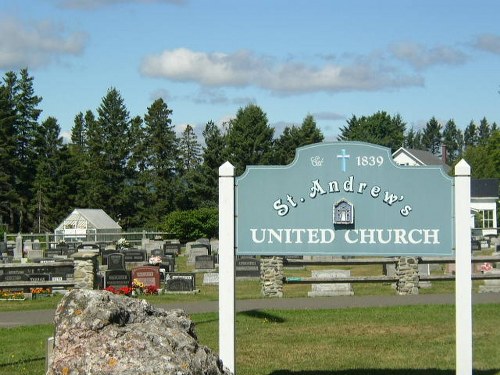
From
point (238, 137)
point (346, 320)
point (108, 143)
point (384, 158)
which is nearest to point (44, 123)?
point (108, 143)

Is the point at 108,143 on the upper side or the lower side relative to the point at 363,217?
upper

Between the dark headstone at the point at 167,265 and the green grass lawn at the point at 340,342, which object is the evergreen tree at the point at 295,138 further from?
the green grass lawn at the point at 340,342

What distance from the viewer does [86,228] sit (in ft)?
196

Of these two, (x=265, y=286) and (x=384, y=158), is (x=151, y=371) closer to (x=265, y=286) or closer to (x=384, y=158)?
(x=384, y=158)

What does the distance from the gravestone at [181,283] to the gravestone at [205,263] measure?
33.9 feet

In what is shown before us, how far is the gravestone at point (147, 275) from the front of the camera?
24.5 meters

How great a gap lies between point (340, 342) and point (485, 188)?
6543 centimetres

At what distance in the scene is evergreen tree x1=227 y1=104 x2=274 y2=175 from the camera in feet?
230

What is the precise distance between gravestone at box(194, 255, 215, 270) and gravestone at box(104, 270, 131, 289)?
10.6 meters

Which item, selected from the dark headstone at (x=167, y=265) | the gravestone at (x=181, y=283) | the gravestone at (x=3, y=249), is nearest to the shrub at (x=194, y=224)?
the gravestone at (x=3, y=249)

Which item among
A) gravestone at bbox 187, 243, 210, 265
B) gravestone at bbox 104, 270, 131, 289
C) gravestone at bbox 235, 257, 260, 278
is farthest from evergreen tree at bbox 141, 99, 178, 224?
gravestone at bbox 104, 270, 131, 289

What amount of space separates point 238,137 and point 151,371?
64939 mm

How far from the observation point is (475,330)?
47.9 ft

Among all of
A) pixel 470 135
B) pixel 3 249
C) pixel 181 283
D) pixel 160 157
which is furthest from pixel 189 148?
pixel 470 135
